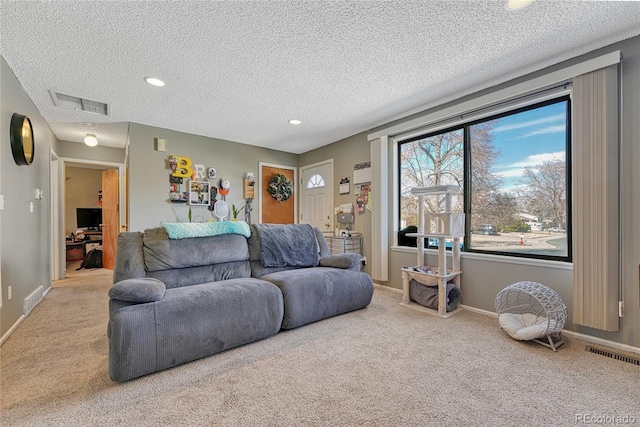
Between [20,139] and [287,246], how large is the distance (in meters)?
2.61

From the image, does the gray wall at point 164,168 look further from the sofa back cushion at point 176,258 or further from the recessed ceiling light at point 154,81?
the sofa back cushion at point 176,258

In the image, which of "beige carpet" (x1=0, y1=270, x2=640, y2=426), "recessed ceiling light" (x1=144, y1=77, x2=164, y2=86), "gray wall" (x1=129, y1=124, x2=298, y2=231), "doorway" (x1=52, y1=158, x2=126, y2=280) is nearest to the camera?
"beige carpet" (x1=0, y1=270, x2=640, y2=426)

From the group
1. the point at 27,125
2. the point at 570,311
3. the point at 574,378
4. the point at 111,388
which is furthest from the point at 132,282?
the point at 570,311

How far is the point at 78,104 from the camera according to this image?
328 centimetres

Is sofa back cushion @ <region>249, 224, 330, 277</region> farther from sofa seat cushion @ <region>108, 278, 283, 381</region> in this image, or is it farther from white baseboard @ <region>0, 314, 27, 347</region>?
white baseboard @ <region>0, 314, 27, 347</region>

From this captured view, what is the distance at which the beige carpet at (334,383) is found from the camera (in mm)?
1404

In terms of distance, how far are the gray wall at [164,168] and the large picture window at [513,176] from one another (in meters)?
3.21

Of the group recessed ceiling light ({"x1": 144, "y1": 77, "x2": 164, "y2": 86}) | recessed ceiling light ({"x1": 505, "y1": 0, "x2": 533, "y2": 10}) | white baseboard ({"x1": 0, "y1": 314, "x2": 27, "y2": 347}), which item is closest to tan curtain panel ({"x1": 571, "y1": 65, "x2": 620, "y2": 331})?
recessed ceiling light ({"x1": 505, "y1": 0, "x2": 533, "y2": 10})

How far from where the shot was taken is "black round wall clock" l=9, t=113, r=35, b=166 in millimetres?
2490

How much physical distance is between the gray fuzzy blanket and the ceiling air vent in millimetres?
2428

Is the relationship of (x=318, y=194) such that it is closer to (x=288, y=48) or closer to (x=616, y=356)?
(x=288, y=48)

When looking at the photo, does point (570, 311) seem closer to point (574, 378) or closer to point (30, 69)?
point (574, 378)

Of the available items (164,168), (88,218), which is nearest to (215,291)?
(164,168)

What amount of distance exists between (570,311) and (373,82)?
105 inches
